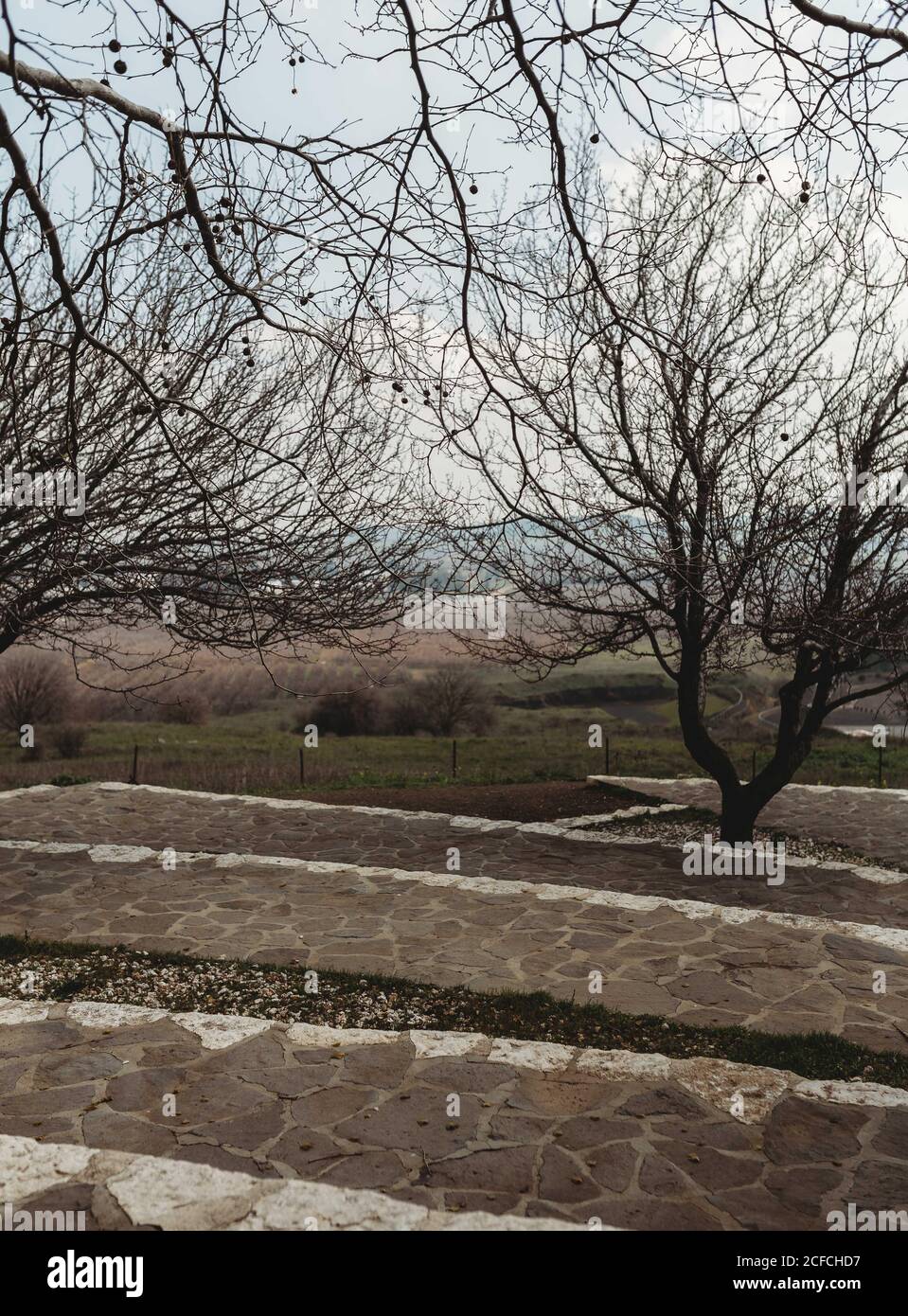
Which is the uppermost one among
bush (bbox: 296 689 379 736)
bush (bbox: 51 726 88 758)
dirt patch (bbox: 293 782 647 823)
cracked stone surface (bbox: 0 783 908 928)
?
bush (bbox: 296 689 379 736)

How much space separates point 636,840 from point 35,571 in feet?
24.6

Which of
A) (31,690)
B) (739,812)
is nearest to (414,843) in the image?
(739,812)

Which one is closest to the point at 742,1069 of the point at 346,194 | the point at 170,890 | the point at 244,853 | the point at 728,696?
the point at 346,194

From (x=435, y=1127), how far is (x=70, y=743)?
1995cm

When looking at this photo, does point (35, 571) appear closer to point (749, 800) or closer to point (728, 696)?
point (749, 800)

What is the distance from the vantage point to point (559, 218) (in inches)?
163

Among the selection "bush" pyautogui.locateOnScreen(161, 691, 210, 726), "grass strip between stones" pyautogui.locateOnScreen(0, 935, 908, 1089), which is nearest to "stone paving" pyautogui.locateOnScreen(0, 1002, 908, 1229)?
"grass strip between stones" pyautogui.locateOnScreen(0, 935, 908, 1089)

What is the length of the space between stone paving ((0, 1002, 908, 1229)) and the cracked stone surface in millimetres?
4170

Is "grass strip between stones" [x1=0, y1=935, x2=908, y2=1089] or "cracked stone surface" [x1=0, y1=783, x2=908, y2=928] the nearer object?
"grass strip between stones" [x1=0, y1=935, x2=908, y2=1089]

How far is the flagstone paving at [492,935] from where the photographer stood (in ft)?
21.8

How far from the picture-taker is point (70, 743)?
22.5m

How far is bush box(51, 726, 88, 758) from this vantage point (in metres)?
22.4

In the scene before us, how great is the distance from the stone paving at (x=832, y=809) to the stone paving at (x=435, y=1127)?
22.8ft

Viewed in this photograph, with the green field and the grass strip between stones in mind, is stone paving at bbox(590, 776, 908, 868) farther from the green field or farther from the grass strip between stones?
the grass strip between stones
